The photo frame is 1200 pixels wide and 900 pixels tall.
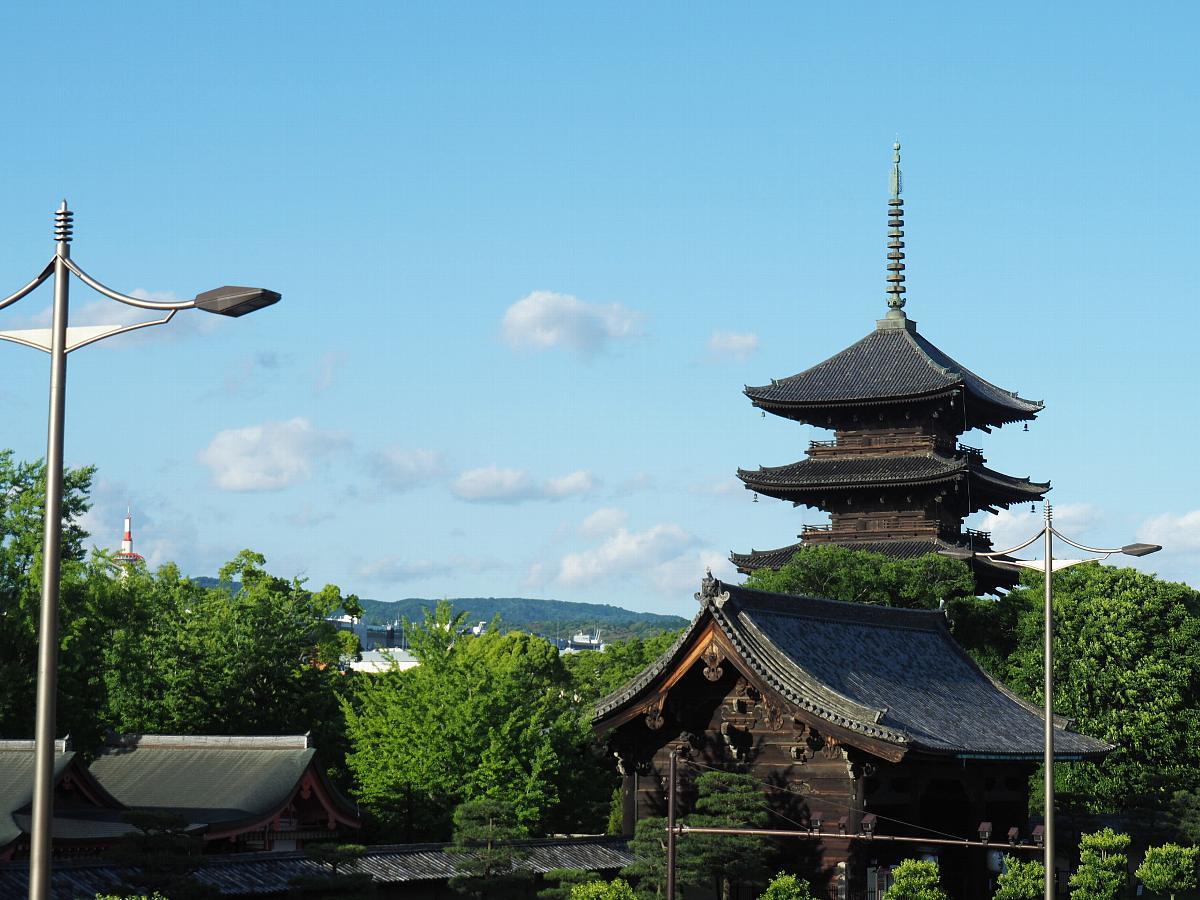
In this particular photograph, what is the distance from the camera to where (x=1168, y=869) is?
43.2 meters

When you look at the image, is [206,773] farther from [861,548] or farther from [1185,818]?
[861,548]

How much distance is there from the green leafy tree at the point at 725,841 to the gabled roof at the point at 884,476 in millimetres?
39348

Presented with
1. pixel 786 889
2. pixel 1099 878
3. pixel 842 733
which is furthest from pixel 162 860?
pixel 1099 878

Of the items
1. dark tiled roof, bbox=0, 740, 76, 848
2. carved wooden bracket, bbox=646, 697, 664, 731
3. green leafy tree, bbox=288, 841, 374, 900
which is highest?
carved wooden bracket, bbox=646, 697, 664, 731

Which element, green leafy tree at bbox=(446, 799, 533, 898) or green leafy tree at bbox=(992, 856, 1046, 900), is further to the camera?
green leafy tree at bbox=(992, 856, 1046, 900)

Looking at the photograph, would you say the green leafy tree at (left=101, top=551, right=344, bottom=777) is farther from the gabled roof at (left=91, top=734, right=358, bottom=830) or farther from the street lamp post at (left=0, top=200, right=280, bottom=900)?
the street lamp post at (left=0, top=200, right=280, bottom=900)

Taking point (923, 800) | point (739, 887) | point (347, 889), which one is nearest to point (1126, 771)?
point (923, 800)

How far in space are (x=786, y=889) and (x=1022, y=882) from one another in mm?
5878

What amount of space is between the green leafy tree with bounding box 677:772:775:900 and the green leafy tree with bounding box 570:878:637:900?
1.84 m

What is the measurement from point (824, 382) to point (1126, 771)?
77.4 feet

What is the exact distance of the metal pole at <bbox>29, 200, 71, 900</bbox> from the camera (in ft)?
49.7

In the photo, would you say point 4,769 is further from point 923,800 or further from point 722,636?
point 923,800

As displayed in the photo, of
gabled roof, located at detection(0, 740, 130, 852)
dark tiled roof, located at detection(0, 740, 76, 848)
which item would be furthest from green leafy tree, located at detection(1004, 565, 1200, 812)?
dark tiled roof, located at detection(0, 740, 76, 848)

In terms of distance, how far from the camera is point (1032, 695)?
63.8 meters
